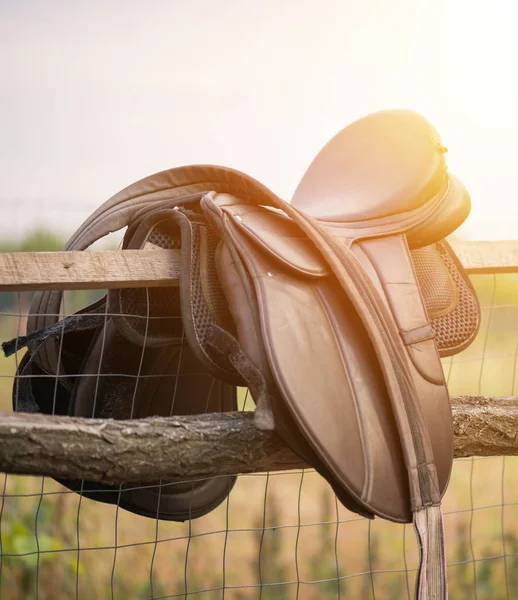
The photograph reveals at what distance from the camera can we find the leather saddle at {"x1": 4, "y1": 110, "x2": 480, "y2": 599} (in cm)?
74

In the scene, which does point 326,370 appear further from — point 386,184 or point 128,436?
point 386,184

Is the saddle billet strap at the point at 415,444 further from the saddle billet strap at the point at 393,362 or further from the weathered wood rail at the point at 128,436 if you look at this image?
the weathered wood rail at the point at 128,436

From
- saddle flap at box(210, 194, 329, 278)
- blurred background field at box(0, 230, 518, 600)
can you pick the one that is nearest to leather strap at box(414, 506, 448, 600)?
saddle flap at box(210, 194, 329, 278)

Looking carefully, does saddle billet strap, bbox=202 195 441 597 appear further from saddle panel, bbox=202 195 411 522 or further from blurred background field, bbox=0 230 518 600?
blurred background field, bbox=0 230 518 600

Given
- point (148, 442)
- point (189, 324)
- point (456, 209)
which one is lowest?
point (148, 442)

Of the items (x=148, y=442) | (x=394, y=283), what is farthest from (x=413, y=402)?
(x=148, y=442)

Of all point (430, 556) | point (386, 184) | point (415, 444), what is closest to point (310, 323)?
point (415, 444)

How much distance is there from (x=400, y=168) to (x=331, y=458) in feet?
1.94

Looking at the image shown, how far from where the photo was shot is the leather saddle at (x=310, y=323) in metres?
0.74

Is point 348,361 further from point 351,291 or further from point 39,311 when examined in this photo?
point 39,311

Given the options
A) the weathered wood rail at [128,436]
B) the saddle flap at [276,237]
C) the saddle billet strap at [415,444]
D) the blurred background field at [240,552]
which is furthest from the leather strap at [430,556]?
the blurred background field at [240,552]

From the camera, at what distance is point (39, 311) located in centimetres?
103

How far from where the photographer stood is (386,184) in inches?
43.0

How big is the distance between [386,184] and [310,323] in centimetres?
41
